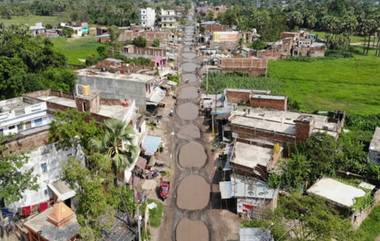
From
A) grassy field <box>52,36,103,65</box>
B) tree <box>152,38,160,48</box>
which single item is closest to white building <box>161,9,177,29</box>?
grassy field <box>52,36,103,65</box>

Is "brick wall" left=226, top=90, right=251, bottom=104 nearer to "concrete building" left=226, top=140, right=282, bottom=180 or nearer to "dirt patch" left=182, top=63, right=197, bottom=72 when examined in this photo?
"concrete building" left=226, top=140, right=282, bottom=180

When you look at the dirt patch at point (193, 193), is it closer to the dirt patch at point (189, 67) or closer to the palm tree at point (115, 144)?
the palm tree at point (115, 144)

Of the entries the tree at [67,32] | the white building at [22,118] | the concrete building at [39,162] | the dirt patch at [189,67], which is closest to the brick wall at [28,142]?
the concrete building at [39,162]

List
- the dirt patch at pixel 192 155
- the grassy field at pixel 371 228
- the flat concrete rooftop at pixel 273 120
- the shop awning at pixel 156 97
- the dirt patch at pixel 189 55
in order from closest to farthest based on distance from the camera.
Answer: the grassy field at pixel 371 228 < the flat concrete rooftop at pixel 273 120 < the dirt patch at pixel 192 155 < the shop awning at pixel 156 97 < the dirt patch at pixel 189 55

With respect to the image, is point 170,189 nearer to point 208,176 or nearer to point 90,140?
point 208,176

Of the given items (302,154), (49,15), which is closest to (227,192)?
(302,154)

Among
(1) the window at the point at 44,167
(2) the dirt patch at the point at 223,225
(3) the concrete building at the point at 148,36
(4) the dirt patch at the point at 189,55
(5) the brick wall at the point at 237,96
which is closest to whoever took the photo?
(2) the dirt patch at the point at 223,225

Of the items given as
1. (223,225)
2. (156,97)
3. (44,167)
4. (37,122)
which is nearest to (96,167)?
(44,167)
